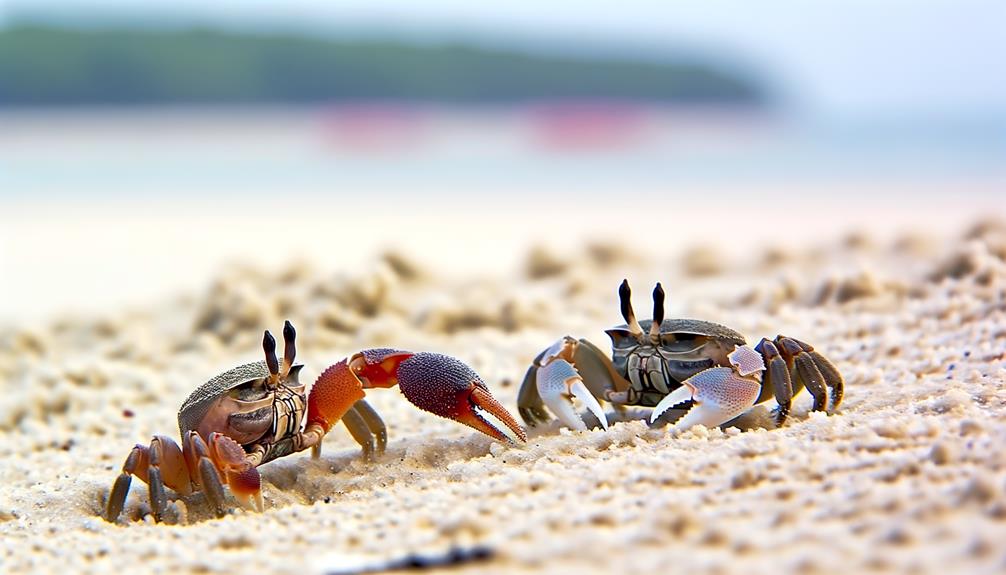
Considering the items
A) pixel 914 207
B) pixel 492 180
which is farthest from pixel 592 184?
pixel 914 207

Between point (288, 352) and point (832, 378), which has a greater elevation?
point (288, 352)

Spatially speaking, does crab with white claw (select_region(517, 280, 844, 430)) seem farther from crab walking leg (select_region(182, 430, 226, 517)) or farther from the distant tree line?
the distant tree line

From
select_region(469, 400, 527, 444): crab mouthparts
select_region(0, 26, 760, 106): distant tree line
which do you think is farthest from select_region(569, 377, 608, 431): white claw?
select_region(0, 26, 760, 106): distant tree line

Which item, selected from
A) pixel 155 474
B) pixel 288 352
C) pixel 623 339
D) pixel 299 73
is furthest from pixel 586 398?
pixel 299 73

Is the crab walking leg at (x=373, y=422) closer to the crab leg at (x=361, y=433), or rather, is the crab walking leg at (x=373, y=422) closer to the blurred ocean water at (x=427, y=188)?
the crab leg at (x=361, y=433)

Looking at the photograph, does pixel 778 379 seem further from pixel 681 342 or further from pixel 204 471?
pixel 204 471

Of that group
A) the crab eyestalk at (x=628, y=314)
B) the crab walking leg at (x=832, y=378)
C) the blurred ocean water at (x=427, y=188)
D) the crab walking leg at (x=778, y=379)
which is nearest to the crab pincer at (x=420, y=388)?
the crab eyestalk at (x=628, y=314)

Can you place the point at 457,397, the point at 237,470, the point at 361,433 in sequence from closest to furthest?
the point at 237,470, the point at 457,397, the point at 361,433
